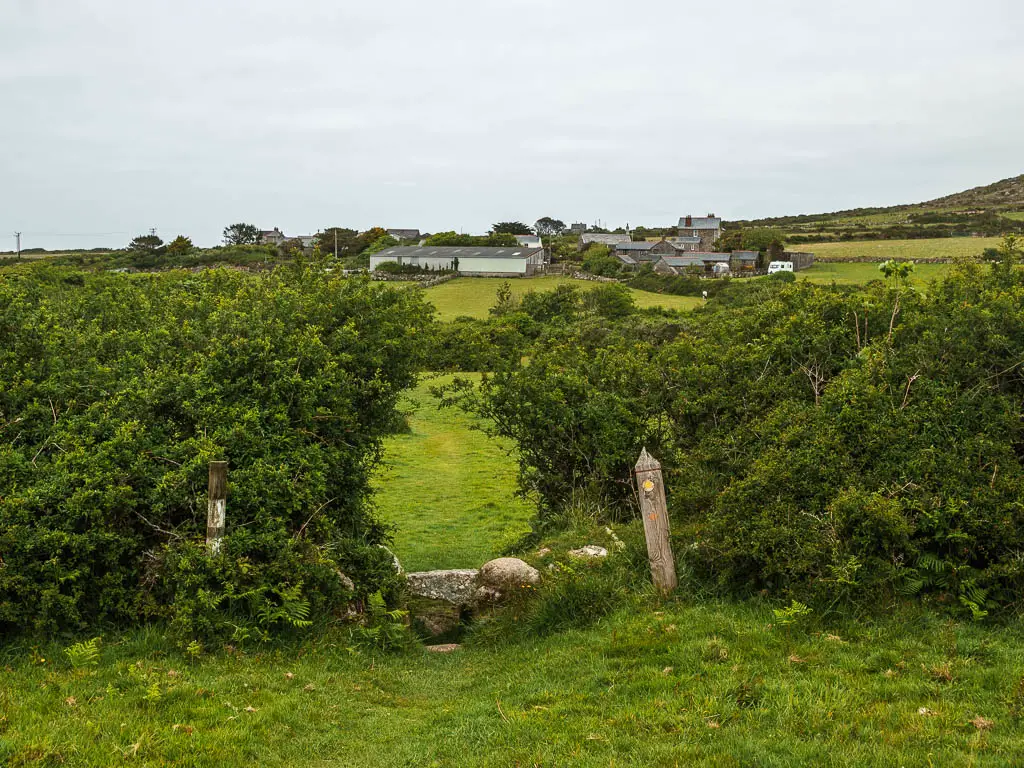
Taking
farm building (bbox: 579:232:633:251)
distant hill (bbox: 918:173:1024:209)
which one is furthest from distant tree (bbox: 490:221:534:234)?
distant hill (bbox: 918:173:1024:209)

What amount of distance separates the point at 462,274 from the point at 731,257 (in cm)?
3725

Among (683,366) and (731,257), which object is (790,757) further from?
(731,257)

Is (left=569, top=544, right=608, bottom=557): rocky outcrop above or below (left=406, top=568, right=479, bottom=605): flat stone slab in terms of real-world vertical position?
above

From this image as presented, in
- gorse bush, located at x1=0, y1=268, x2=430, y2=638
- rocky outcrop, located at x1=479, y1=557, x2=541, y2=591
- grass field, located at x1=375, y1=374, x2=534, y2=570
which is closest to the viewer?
gorse bush, located at x1=0, y1=268, x2=430, y2=638

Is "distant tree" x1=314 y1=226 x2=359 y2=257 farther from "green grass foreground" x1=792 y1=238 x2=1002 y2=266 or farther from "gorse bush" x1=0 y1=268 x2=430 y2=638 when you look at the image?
"gorse bush" x1=0 y1=268 x2=430 y2=638

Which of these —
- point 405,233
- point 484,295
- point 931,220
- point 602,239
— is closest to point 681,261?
point 484,295

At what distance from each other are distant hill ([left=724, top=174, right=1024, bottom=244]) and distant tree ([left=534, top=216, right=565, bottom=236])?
40352mm

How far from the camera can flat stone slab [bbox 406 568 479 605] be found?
12.1 m

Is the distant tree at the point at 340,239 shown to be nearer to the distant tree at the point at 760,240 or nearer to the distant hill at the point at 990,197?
the distant tree at the point at 760,240

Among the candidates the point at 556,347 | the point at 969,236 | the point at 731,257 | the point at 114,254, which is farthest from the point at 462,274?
the point at 556,347

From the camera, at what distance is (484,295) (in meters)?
85.2

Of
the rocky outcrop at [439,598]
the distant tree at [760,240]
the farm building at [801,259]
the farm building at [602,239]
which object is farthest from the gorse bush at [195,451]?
the farm building at [602,239]

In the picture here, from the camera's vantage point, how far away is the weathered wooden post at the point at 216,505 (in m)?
9.06

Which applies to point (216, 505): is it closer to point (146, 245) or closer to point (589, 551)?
point (589, 551)
